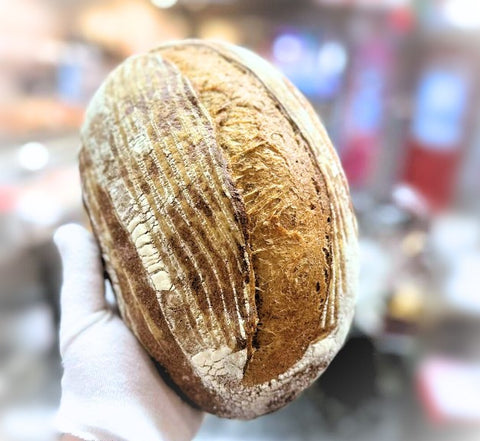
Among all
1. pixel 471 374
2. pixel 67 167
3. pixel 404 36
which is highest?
pixel 404 36

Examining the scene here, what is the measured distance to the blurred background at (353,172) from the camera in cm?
113

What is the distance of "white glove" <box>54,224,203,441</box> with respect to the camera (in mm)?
683

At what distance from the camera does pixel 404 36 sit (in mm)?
1234

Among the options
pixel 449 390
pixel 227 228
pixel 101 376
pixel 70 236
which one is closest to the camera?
Answer: pixel 227 228

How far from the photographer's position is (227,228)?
0.61 meters

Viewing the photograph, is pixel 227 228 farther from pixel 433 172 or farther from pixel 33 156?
pixel 33 156

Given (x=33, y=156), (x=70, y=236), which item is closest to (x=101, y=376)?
(x=70, y=236)

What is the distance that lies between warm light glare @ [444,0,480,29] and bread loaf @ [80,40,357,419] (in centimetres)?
79

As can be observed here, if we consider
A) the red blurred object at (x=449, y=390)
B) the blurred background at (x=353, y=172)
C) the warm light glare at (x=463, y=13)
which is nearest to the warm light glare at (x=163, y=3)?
the blurred background at (x=353, y=172)

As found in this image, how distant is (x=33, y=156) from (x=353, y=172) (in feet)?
3.42

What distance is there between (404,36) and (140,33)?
29.2 inches

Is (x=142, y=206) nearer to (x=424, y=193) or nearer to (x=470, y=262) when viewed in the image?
(x=424, y=193)

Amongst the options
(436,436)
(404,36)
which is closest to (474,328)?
(436,436)

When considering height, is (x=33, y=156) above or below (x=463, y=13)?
below
